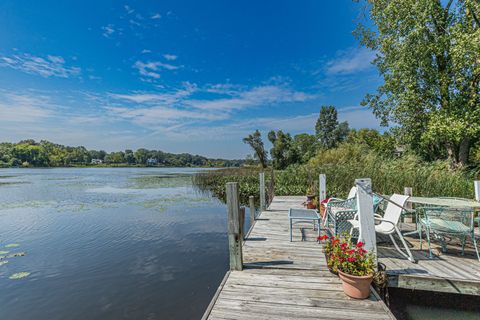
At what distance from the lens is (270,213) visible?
6.70 meters

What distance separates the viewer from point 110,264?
199 inches

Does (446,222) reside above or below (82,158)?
below

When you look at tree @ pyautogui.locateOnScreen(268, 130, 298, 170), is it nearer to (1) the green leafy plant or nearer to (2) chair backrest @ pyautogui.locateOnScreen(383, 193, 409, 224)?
(2) chair backrest @ pyautogui.locateOnScreen(383, 193, 409, 224)

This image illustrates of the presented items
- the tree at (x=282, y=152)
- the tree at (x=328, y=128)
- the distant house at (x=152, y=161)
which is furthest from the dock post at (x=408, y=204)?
the distant house at (x=152, y=161)

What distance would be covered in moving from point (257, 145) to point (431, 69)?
26.1 meters

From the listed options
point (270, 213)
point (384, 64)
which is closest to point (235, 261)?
point (270, 213)

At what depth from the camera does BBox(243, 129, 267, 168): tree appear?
34.5 meters

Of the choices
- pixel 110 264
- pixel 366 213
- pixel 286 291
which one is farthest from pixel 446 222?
pixel 110 264

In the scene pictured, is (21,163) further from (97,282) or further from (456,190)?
(456,190)

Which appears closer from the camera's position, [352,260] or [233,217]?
[352,260]

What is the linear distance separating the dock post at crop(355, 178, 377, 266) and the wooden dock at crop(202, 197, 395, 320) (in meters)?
0.62

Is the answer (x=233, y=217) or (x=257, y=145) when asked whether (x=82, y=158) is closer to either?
(x=257, y=145)

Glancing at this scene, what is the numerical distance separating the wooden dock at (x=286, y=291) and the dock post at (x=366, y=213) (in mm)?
623

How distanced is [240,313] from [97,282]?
3559 mm
